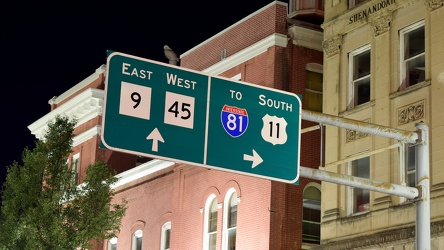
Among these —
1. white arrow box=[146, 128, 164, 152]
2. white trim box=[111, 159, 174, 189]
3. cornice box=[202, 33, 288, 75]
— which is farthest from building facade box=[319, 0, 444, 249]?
white arrow box=[146, 128, 164, 152]

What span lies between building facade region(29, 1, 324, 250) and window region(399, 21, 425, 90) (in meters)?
4.56

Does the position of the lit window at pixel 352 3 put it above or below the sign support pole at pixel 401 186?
above

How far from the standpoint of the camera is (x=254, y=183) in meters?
30.8

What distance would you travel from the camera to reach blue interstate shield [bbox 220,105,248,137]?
41.9 feet

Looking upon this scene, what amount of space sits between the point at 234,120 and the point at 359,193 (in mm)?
15201

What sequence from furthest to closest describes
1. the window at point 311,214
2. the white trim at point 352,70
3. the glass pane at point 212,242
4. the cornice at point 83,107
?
the cornice at point 83,107
the glass pane at point 212,242
the window at point 311,214
the white trim at point 352,70

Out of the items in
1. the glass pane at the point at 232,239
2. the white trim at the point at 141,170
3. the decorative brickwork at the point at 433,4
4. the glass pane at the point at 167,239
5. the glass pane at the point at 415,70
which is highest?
the decorative brickwork at the point at 433,4

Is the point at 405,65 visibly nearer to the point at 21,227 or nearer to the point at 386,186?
the point at 386,186

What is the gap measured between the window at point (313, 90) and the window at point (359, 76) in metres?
3.54

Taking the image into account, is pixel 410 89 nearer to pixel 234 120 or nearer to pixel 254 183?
pixel 254 183

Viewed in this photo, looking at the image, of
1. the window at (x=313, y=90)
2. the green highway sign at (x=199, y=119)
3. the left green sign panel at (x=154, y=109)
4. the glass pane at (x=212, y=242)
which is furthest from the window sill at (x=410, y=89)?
the left green sign panel at (x=154, y=109)

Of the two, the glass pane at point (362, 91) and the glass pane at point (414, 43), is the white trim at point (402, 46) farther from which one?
the glass pane at point (362, 91)

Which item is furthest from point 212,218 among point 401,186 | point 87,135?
point 401,186

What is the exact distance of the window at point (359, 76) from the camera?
27.9 m
